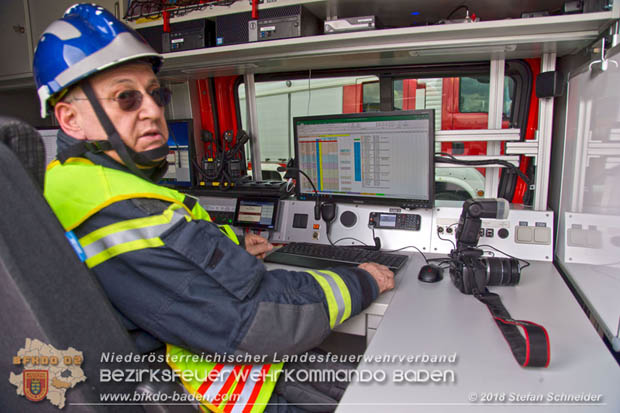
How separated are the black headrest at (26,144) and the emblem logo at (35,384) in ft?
1.01

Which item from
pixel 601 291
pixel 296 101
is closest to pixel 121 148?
pixel 601 291

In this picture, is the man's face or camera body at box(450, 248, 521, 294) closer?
the man's face

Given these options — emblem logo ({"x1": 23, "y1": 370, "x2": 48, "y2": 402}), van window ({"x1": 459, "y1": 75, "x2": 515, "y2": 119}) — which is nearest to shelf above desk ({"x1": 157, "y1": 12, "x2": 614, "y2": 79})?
van window ({"x1": 459, "y1": 75, "x2": 515, "y2": 119})


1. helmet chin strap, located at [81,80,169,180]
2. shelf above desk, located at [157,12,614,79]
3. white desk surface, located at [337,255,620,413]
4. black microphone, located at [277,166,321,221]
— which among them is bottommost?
white desk surface, located at [337,255,620,413]

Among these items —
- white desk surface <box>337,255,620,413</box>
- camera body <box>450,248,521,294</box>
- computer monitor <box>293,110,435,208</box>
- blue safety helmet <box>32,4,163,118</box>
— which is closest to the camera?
white desk surface <box>337,255,620,413</box>

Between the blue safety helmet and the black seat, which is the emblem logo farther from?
the blue safety helmet

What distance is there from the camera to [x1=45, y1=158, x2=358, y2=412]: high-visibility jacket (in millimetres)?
803

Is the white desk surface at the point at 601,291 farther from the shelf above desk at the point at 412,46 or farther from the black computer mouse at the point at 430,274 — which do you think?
the shelf above desk at the point at 412,46

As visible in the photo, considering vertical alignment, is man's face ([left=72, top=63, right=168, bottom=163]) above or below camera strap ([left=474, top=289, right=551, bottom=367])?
above

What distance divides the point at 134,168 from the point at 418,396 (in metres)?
0.81

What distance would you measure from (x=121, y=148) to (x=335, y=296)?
642 mm

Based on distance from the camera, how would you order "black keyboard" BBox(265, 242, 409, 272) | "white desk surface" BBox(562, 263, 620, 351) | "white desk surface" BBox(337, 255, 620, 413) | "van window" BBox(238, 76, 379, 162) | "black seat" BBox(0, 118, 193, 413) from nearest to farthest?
"black seat" BBox(0, 118, 193, 413)
"white desk surface" BBox(337, 255, 620, 413)
"white desk surface" BBox(562, 263, 620, 351)
"black keyboard" BBox(265, 242, 409, 272)
"van window" BBox(238, 76, 379, 162)

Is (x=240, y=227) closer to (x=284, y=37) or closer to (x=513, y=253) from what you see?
(x=284, y=37)

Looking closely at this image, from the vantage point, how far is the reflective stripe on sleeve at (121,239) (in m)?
0.81
